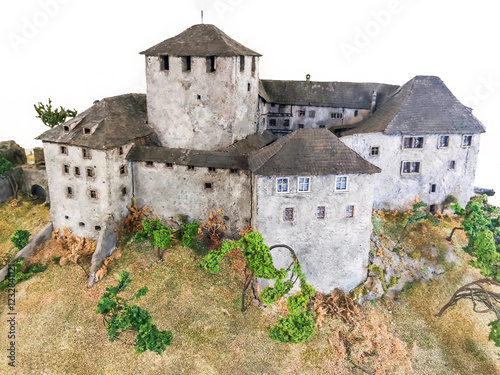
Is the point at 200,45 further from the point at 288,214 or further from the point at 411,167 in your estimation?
the point at 411,167

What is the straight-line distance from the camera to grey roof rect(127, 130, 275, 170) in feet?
114

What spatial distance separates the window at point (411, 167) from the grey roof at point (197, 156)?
14430 mm

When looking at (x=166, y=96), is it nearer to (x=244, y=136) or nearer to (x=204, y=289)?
(x=244, y=136)

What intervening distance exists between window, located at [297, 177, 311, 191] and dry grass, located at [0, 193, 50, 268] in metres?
26.5

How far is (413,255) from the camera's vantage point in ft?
123

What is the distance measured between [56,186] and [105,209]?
5257 mm

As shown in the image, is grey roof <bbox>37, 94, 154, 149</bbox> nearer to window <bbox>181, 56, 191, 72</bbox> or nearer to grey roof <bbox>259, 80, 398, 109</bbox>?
window <bbox>181, 56, 191, 72</bbox>

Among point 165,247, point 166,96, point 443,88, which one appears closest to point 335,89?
point 443,88

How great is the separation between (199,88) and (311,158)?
40.8ft

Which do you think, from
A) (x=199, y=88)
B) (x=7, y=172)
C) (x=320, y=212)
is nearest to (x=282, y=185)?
(x=320, y=212)

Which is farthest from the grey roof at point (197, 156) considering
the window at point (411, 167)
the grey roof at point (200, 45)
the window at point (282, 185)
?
the window at point (411, 167)

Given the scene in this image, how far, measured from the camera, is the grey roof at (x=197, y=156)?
1371 inches

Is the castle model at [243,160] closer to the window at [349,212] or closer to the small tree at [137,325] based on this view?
the window at [349,212]

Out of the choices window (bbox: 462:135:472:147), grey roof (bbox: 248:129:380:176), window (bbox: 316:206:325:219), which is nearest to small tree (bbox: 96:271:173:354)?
grey roof (bbox: 248:129:380:176)
